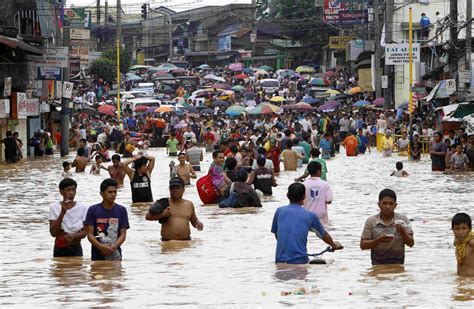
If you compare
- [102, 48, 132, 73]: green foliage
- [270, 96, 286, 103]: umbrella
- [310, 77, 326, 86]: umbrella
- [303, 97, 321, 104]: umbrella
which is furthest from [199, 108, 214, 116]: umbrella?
[102, 48, 132, 73]: green foliage

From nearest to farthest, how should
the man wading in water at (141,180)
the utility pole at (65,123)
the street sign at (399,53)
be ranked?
the man wading in water at (141,180), the utility pole at (65,123), the street sign at (399,53)

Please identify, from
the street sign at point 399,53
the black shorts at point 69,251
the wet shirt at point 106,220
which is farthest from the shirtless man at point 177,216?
the street sign at point 399,53

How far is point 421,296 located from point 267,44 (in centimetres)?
10836

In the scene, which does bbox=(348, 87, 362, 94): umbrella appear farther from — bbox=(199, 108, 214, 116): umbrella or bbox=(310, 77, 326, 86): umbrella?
bbox=(199, 108, 214, 116): umbrella

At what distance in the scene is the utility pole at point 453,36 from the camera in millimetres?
44844

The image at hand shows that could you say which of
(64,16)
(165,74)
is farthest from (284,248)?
(165,74)

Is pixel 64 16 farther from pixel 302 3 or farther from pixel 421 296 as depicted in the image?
pixel 302 3

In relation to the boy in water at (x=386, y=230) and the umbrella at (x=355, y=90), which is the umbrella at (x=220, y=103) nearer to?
the umbrella at (x=355, y=90)

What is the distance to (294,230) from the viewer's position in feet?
46.6

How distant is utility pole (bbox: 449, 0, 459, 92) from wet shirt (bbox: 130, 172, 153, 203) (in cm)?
2157

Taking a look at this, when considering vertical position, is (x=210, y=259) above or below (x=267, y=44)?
below

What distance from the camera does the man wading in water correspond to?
2438 centimetres

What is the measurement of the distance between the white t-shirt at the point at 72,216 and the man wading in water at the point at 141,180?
9.54 metres

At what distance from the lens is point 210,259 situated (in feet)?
55.8
